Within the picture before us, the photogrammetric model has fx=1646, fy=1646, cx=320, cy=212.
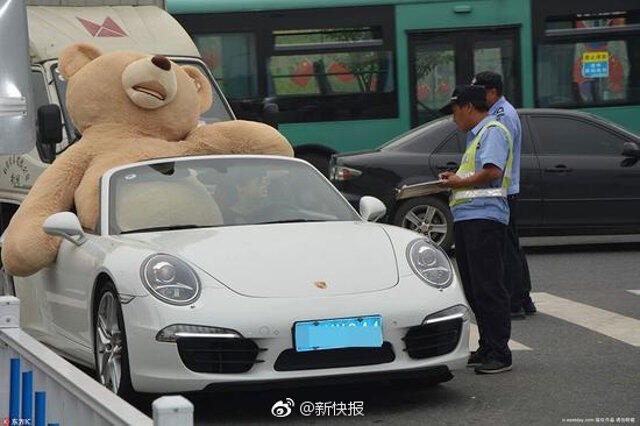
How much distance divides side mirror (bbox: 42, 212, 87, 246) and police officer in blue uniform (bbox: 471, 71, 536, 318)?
261cm

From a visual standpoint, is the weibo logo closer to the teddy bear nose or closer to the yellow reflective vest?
the teddy bear nose

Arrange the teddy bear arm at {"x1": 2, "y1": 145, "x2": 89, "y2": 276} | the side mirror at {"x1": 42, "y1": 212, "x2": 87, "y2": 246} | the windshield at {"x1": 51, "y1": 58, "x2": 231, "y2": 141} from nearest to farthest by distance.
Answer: the side mirror at {"x1": 42, "y1": 212, "x2": 87, "y2": 246} → the teddy bear arm at {"x1": 2, "y1": 145, "x2": 89, "y2": 276} → the windshield at {"x1": 51, "y1": 58, "x2": 231, "y2": 141}

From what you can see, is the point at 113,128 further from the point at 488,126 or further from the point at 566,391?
the point at 566,391

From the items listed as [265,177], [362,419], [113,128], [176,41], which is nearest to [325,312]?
[362,419]

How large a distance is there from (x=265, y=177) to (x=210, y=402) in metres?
1.41

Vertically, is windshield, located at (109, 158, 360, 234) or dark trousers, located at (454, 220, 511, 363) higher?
windshield, located at (109, 158, 360, 234)

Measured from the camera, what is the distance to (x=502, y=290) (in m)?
9.00

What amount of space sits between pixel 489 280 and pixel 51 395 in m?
4.92

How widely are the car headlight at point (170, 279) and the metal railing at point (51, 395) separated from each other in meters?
2.47

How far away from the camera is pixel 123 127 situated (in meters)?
10.6

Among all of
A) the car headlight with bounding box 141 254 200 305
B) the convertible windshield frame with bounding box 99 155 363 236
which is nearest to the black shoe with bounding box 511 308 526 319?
the convertible windshield frame with bounding box 99 155 363 236

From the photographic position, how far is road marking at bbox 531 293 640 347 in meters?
10.5

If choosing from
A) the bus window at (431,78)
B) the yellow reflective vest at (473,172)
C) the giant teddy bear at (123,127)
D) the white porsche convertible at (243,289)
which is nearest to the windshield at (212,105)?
the giant teddy bear at (123,127)

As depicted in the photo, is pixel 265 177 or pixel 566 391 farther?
pixel 265 177
